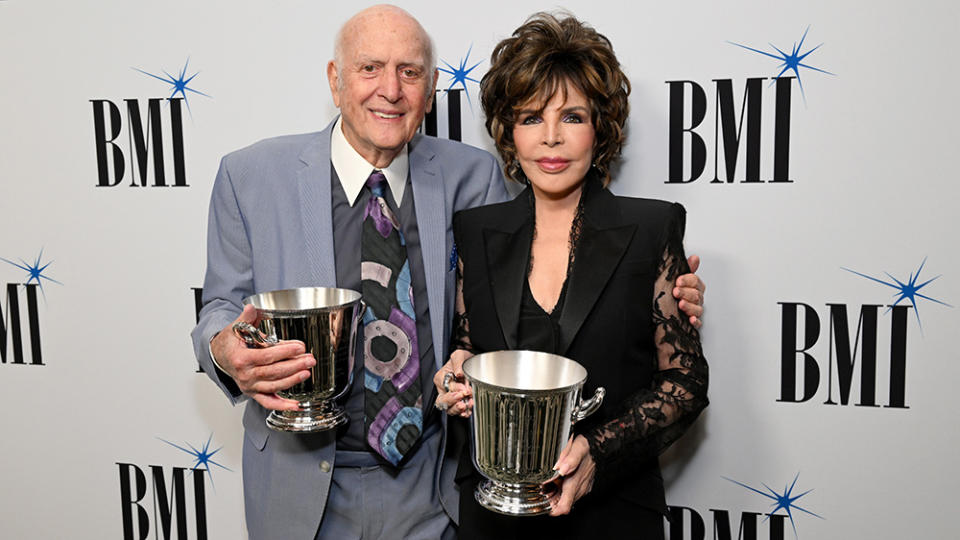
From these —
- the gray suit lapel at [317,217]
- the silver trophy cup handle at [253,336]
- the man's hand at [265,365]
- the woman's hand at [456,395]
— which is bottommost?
the woman's hand at [456,395]

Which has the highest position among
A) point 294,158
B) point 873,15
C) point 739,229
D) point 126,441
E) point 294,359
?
point 873,15

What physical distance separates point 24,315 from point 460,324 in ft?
4.99

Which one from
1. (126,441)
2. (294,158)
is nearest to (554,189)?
(294,158)

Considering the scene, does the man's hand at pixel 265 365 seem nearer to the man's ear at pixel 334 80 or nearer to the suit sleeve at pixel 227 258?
the suit sleeve at pixel 227 258

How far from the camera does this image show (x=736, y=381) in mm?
1896

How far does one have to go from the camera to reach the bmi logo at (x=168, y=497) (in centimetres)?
227

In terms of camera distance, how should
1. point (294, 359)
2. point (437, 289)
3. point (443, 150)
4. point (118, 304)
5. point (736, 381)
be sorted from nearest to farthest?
point (294, 359) → point (437, 289) → point (443, 150) → point (736, 381) → point (118, 304)

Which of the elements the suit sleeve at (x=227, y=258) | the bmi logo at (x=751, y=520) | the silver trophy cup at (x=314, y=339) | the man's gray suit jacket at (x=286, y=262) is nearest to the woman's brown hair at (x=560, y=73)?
the man's gray suit jacket at (x=286, y=262)

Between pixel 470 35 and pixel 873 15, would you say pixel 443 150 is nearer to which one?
pixel 470 35

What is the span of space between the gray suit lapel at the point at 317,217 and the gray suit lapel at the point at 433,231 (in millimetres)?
188

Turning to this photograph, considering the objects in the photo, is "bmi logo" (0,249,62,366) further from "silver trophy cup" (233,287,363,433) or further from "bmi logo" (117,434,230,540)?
"silver trophy cup" (233,287,363,433)

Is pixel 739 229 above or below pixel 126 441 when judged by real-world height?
above

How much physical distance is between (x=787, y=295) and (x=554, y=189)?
0.71 meters

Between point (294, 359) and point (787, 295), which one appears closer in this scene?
point (294, 359)
